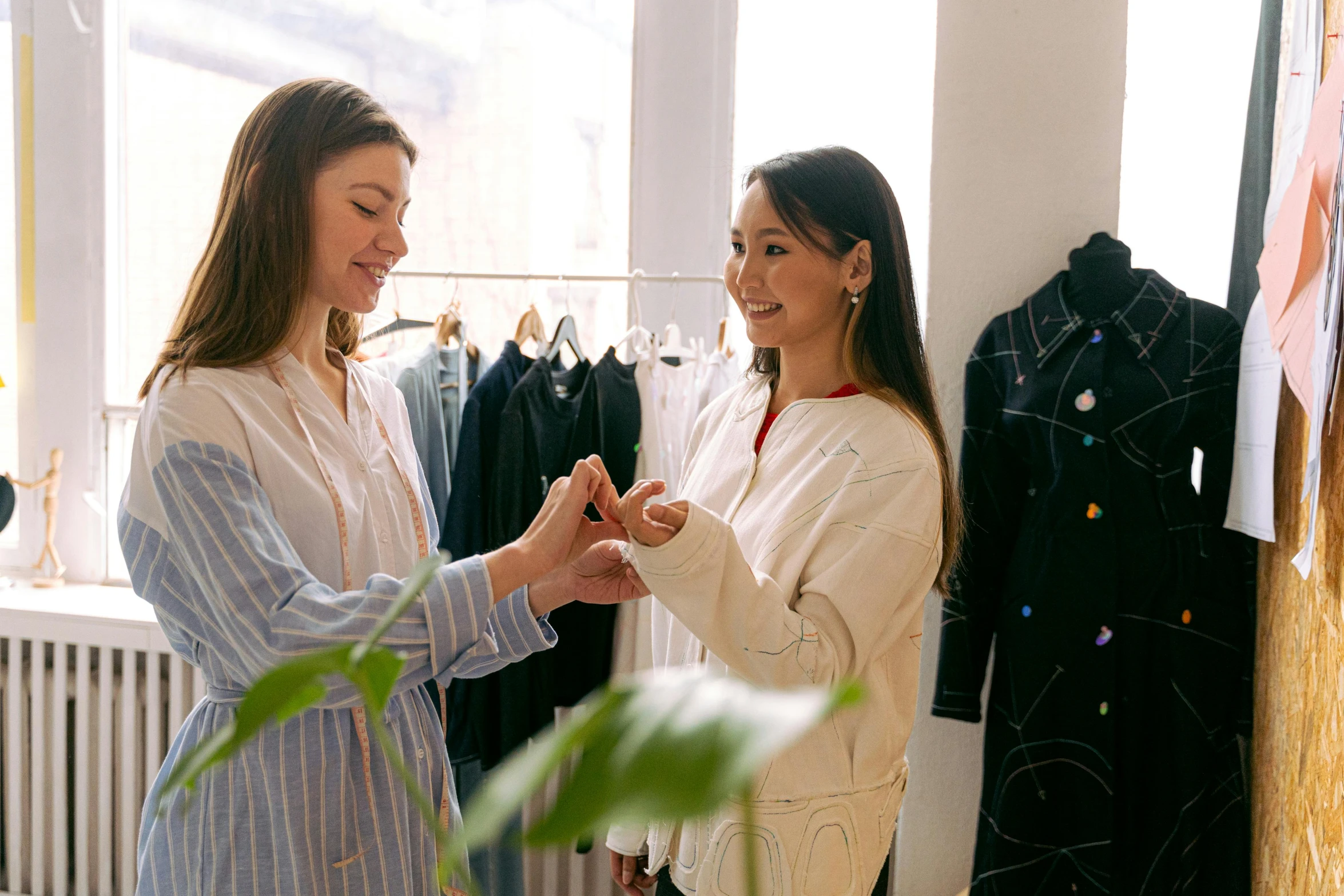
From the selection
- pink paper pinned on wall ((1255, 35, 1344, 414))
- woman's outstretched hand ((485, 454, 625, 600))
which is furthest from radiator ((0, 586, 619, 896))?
pink paper pinned on wall ((1255, 35, 1344, 414))

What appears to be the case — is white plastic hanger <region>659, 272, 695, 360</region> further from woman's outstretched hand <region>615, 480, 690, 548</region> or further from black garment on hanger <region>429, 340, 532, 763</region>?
woman's outstretched hand <region>615, 480, 690, 548</region>

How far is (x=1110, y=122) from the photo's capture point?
6.16 feet

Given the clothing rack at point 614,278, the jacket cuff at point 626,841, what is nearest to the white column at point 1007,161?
the clothing rack at point 614,278

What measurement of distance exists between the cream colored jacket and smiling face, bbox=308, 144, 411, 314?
464 millimetres

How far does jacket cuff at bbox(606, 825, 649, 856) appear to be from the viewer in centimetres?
144

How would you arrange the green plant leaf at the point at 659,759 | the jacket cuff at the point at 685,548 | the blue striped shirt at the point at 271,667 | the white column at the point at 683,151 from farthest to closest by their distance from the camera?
the white column at the point at 683,151 → the jacket cuff at the point at 685,548 → the blue striped shirt at the point at 271,667 → the green plant leaf at the point at 659,759

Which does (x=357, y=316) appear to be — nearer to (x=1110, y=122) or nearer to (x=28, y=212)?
(x=1110, y=122)

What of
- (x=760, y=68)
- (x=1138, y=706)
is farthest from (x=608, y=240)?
(x=1138, y=706)

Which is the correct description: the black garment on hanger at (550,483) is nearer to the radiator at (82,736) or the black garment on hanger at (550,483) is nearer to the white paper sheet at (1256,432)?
the radiator at (82,736)

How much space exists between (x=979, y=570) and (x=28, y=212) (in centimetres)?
250

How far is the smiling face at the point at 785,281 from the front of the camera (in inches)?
53.0

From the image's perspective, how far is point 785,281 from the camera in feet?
4.42

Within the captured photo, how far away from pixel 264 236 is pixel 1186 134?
1758 mm

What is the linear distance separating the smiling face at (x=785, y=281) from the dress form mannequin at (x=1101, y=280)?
617 mm
